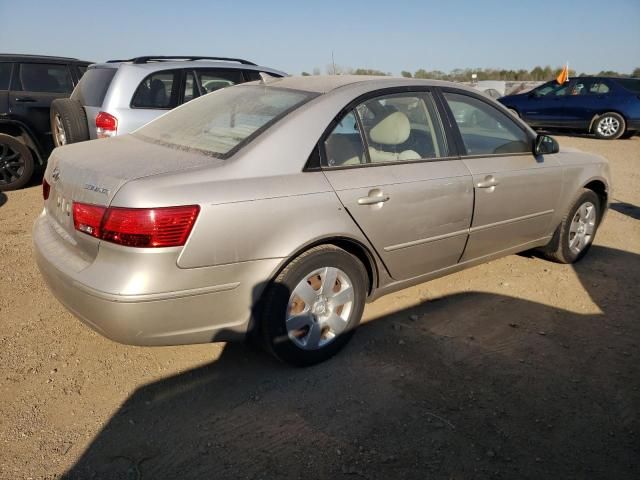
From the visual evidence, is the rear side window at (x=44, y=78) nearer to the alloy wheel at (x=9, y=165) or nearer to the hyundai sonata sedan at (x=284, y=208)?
the alloy wheel at (x=9, y=165)

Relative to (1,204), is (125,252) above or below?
above

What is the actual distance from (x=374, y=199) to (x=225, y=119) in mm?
1037

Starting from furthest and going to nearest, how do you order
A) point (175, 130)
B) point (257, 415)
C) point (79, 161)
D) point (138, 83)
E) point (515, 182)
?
1. point (138, 83)
2. point (515, 182)
3. point (175, 130)
4. point (79, 161)
5. point (257, 415)

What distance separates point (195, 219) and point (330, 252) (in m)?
0.81

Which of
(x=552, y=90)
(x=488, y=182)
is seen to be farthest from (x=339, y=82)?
(x=552, y=90)

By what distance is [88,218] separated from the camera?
2533 mm

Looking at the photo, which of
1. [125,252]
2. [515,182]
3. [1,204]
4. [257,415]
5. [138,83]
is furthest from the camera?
[1,204]

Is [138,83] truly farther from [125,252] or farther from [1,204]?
[125,252]

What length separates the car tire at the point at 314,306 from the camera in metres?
2.78

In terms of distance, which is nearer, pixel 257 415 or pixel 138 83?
pixel 257 415

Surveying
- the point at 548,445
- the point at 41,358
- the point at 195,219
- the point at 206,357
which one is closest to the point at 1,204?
the point at 41,358

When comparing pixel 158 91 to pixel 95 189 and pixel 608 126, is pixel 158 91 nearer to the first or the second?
pixel 95 189

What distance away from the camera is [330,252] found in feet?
9.59

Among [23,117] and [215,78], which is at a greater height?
[215,78]
